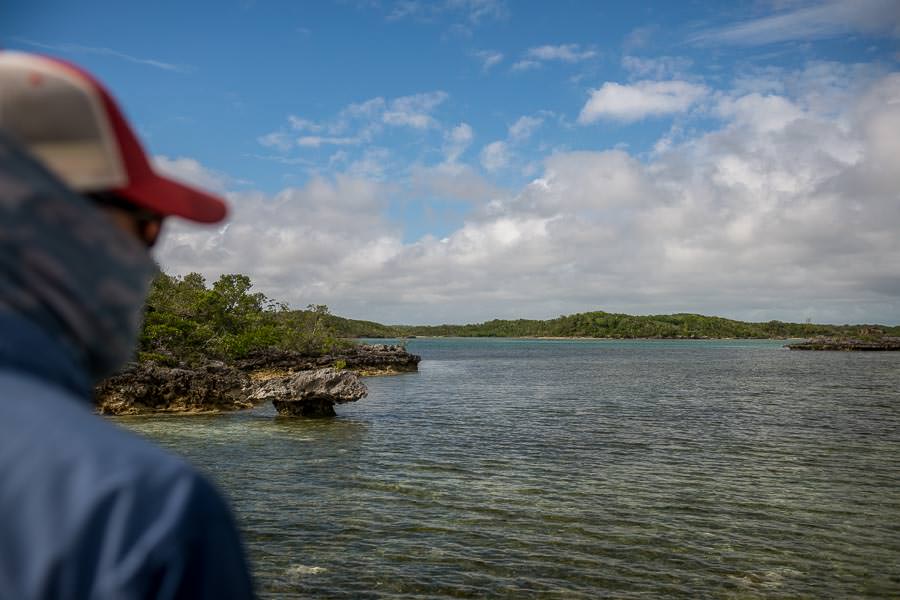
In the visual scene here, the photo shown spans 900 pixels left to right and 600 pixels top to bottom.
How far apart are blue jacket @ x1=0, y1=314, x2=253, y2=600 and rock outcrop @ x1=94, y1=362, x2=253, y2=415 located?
3514cm

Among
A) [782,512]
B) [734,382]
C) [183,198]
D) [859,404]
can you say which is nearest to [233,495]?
[782,512]

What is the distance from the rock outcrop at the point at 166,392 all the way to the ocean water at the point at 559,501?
246 centimetres

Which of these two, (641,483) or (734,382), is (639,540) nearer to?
(641,483)

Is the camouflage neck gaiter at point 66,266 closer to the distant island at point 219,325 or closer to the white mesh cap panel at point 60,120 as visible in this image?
the white mesh cap panel at point 60,120

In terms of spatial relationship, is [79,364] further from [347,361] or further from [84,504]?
[347,361]

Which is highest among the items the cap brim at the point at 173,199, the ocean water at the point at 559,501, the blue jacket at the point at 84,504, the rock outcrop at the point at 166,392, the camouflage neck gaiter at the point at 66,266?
the cap brim at the point at 173,199

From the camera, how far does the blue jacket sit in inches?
34.6

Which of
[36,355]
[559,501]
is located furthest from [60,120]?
[559,501]

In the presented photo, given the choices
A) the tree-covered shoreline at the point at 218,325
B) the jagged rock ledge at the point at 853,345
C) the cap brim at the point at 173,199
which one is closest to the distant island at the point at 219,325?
the tree-covered shoreline at the point at 218,325

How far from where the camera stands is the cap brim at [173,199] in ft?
3.89

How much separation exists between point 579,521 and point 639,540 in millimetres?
1704

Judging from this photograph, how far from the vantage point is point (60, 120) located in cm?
110

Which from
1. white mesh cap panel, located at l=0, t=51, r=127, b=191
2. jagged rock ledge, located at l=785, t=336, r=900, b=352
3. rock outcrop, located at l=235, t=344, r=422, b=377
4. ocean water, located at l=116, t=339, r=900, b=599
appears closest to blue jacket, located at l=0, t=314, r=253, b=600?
white mesh cap panel, located at l=0, t=51, r=127, b=191

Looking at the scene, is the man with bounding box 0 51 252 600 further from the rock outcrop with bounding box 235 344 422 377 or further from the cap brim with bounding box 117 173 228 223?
the rock outcrop with bounding box 235 344 422 377
